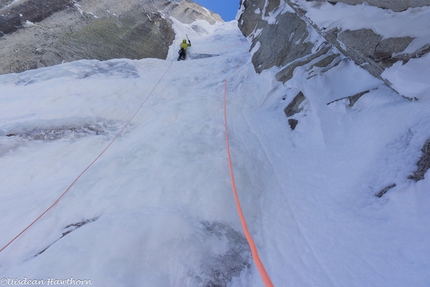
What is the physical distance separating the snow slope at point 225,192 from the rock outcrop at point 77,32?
12.4 feet

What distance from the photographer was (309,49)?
470 cm

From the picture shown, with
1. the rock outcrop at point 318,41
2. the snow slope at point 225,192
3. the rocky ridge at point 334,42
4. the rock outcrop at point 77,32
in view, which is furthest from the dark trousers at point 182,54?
the snow slope at point 225,192

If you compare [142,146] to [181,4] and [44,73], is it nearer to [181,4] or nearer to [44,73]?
[44,73]

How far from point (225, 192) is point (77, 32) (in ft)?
33.1

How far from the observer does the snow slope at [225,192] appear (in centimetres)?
183

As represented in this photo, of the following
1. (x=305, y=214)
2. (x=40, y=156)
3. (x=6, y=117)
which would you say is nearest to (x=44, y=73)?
(x=6, y=117)

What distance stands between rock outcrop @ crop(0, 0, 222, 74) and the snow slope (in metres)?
3.78

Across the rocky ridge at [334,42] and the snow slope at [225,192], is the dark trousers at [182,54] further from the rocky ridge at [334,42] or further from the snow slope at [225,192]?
the snow slope at [225,192]

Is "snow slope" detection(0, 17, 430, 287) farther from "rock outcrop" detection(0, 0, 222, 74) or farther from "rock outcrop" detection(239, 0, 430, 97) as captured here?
"rock outcrop" detection(0, 0, 222, 74)

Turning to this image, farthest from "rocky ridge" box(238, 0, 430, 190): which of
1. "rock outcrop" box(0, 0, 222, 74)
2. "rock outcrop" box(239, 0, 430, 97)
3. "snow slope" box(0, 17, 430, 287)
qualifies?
"rock outcrop" box(0, 0, 222, 74)

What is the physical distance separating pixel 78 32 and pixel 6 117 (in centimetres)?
600

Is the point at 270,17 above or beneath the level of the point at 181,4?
beneath

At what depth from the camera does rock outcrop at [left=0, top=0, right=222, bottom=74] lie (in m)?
7.92

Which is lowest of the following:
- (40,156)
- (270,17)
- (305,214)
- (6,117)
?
(40,156)
